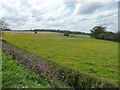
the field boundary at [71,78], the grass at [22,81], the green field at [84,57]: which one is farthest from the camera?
the green field at [84,57]

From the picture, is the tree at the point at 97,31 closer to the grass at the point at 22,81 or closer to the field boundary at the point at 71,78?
the field boundary at the point at 71,78

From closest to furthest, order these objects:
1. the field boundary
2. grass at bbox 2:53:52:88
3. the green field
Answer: the field boundary → grass at bbox 2:53:52:88 → the green field

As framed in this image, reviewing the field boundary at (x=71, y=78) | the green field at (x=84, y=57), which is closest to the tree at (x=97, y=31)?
the green field at (x=84, y=57)

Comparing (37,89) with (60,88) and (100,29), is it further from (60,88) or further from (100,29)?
(100,29)

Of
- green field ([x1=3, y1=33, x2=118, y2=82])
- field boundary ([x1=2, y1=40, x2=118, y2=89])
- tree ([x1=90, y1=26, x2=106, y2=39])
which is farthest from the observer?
tree ([x1=90, y1=26, x2=106, y2=39])

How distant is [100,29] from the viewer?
63.1 metres

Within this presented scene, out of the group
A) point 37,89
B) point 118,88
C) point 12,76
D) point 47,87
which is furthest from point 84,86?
point 12,76

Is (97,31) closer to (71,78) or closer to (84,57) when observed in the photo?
(84,57)

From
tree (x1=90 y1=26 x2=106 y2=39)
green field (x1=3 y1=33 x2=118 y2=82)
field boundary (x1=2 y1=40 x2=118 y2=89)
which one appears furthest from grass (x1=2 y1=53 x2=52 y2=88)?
tree (x1=90 y1=26 x2=106 y2=39)

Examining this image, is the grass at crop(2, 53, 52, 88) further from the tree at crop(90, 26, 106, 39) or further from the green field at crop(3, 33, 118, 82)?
the tree at crop(90, 26, 106, 39)

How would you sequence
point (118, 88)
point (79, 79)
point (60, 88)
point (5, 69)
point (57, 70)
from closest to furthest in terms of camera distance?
point (118, 88) < point (60, 88) < point (79, 79) < point (57, 70) < point (5, 69)

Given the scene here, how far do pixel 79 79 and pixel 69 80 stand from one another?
470 millimetres

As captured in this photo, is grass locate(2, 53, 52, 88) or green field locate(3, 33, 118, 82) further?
green field locate(3, 33, 118, 82)

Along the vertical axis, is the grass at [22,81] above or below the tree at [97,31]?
below
